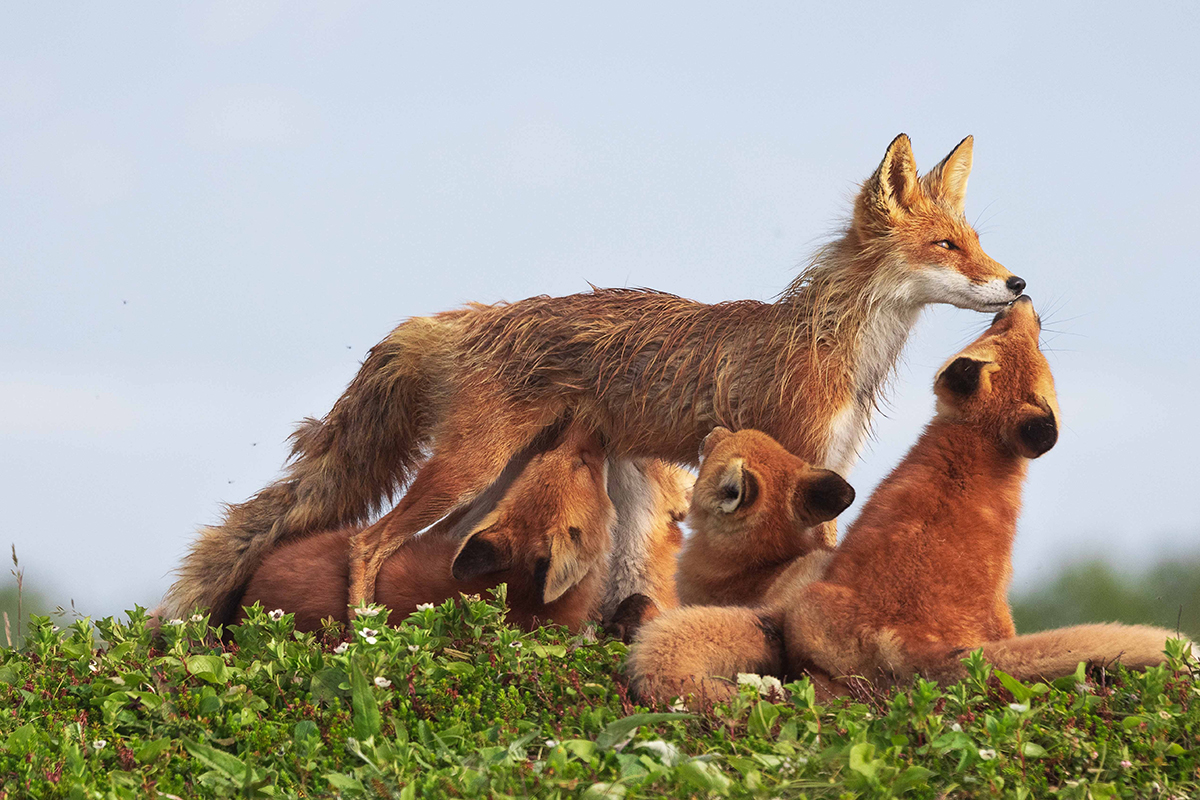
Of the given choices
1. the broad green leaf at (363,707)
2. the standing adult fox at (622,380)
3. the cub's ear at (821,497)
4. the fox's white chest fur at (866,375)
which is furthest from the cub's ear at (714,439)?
the broad green leaf at (363,707)

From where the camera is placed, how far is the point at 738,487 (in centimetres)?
466

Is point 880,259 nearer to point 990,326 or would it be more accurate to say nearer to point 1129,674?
point 990,326

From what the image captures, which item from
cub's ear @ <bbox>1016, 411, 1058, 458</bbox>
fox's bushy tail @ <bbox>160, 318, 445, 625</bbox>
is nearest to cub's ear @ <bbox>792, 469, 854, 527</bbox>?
cub's ear @ <bbox>1016, 411, 1058, 458</bbox>

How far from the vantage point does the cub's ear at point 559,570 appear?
5.25 metres

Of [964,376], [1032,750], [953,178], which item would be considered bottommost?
[1032,750]

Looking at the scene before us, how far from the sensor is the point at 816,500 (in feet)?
15.4

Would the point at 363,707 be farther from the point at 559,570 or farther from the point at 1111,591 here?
the point at 1111,591

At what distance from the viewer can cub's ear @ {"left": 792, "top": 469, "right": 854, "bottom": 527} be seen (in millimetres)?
4625

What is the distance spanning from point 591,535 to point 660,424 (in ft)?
2.75

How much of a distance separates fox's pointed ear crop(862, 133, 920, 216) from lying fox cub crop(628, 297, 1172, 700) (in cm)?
148

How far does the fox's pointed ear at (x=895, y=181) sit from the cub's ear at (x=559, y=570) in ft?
8.60

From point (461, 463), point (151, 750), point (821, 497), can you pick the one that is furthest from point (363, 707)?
point (461, 463)

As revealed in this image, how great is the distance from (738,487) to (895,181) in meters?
2.34

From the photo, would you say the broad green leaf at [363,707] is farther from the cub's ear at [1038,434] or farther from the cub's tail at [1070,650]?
the cub's ear at [1038,434]
